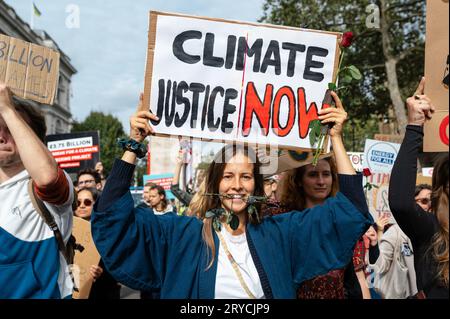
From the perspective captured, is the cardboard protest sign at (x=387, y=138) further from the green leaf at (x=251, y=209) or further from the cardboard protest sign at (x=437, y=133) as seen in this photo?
the green leaf at (x=251, y=209)

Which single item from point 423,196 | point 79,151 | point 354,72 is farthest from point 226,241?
point 79,151

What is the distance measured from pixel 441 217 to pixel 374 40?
54.9 ft

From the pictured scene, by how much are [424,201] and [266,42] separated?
2692mm

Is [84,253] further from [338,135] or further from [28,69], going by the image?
[338,135]

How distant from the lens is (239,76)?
287 centimetres

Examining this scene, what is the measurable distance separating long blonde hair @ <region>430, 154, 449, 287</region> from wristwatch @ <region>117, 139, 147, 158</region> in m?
1.24

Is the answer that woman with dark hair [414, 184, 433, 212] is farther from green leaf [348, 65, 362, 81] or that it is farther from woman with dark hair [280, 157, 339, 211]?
green leaf [348, 65, 362, 81]

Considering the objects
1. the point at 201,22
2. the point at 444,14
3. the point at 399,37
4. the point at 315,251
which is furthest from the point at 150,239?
the point at 399,37

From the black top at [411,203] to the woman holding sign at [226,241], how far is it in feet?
0.47

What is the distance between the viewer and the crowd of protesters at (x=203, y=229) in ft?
7.04

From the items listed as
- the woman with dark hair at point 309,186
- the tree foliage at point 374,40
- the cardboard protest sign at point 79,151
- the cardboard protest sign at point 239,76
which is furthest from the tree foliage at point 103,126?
the cardboard protest sign at point 239,76

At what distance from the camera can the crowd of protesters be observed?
7.04 feet

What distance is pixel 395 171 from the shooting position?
227 centimetres

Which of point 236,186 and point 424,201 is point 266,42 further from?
point 424,201
